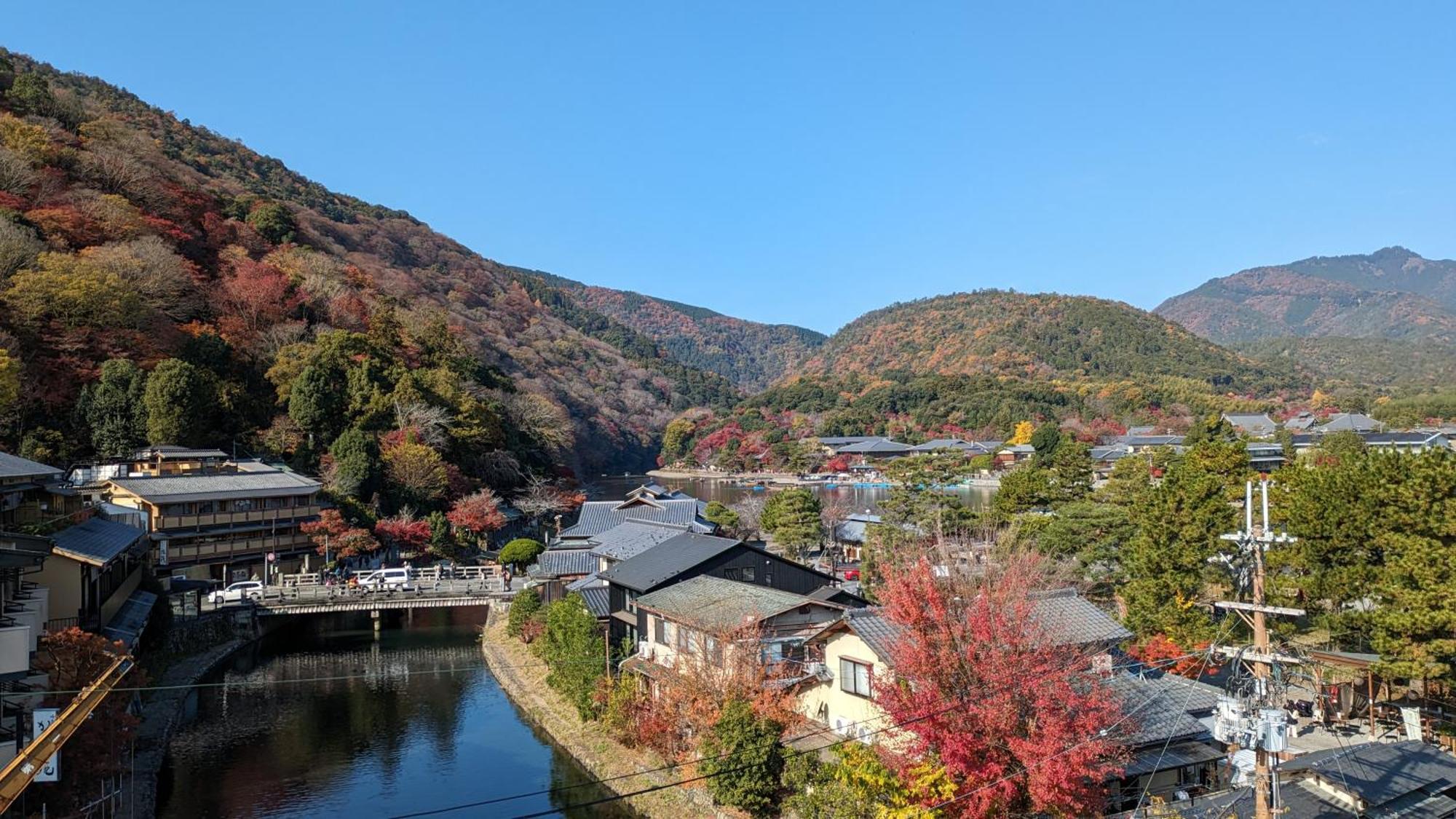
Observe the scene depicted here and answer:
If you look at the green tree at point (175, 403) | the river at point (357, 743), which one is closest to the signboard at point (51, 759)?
the river at point (357, 743)

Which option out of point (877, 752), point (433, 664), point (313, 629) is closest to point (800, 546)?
point (433, 664)

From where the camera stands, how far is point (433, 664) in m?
26.5

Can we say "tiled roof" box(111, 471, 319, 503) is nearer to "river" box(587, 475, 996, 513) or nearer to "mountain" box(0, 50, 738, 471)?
"mountain" box(0, 50, 738, 471)

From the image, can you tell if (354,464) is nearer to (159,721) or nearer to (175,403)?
(175,403)

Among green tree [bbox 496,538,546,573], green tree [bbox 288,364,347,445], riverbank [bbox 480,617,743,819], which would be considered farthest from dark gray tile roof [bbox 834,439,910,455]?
riverbank [bbox 480,617,743,819]

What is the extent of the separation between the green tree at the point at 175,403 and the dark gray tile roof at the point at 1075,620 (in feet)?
104

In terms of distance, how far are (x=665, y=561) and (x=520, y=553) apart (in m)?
13.0

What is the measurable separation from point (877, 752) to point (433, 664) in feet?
59.6

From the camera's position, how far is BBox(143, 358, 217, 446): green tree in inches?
1309

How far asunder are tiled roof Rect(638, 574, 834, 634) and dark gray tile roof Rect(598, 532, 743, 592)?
1.77 ft

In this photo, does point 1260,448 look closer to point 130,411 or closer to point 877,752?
point 877,752

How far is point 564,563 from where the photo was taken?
28.9m

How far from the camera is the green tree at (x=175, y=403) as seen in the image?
3325cm

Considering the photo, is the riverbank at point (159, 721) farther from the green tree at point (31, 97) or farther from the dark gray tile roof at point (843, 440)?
the dark gray tile roof at point (843, 440)
